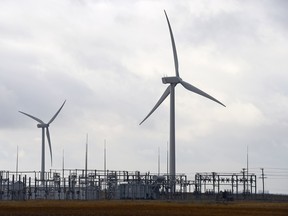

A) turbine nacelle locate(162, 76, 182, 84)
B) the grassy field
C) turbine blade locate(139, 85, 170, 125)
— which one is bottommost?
the grassy field

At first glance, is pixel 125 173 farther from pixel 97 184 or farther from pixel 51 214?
pixel 51 214

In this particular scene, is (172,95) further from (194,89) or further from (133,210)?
(133,210)

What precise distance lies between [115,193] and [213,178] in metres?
12.4

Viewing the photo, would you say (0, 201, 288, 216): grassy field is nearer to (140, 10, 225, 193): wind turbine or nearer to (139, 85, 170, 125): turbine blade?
(140, 10, 225, 193): wind turbine

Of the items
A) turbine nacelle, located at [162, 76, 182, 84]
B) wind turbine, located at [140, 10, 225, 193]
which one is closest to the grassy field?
wind turbine, located at [140, 10, 225, 193]

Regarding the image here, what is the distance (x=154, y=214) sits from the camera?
4209cm

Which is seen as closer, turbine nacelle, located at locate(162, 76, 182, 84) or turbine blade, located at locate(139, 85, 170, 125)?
turbine blade, located at locate(139, 85, 170, 125)

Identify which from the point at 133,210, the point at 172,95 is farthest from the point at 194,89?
the point at 133,210

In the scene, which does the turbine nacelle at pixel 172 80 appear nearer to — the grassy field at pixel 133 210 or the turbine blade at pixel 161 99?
the turbine blade at pixel 161 99

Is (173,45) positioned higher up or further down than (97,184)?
higher up

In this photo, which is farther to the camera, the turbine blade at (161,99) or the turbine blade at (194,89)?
the turbine blade at (161,99)

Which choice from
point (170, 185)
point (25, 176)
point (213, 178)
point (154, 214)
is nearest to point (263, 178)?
point (213, 178)

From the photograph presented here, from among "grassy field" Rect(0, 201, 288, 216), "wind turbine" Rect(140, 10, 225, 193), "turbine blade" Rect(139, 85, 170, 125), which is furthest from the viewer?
"turbine blade" Rect(139, 85, 170, 125)

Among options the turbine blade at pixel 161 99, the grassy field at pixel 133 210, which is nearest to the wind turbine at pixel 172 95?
the turbine blade at pixel 161 99
